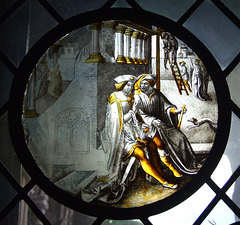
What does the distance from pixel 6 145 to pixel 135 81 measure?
1001 millimetres

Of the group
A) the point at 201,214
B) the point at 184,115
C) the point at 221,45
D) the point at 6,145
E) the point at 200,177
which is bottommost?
the point at 201,214

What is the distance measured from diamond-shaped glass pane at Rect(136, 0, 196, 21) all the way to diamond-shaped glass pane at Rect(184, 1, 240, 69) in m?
0.11

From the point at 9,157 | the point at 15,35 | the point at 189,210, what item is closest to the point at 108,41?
the point at 15,35

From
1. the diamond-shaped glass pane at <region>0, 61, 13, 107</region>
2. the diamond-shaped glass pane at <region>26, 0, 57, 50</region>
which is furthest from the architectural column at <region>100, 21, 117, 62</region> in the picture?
the diamond-shaped glass pane at <region>0, 61, 13, 107</region>

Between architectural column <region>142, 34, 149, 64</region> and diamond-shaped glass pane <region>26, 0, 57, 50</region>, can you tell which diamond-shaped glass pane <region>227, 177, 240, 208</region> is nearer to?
architectural column <region>142, 34, 149, 64</region>

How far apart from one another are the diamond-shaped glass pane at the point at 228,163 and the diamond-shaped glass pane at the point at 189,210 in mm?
101

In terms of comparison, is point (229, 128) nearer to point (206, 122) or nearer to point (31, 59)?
point (206, 122)

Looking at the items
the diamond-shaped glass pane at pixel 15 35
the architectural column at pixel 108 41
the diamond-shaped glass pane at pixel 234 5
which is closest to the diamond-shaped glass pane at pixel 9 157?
the diamond-shaped glass pane at pixel 15 35

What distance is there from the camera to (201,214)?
9.18ft

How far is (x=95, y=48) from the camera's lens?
2.93m

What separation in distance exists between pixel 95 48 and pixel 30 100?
58 cm

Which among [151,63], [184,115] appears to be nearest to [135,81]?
[151,63]

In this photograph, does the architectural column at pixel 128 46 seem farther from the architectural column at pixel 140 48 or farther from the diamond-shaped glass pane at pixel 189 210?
the diamond-shaped glass pane at pixel 189 210

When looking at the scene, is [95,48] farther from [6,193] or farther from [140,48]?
[6,193]
